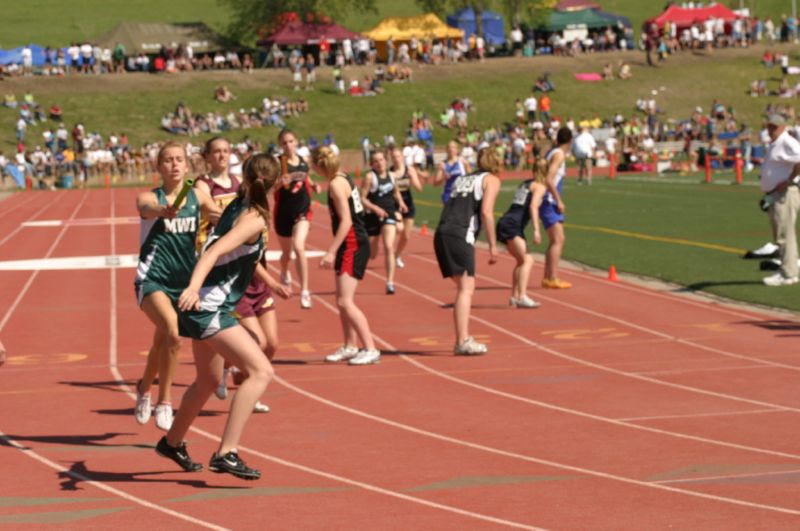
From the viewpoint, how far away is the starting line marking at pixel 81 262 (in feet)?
79.1

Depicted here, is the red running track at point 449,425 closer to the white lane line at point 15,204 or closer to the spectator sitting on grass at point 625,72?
the white lane line at point 15,204

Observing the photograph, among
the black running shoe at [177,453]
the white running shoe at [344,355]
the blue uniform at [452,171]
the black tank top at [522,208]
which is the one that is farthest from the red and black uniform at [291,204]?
the black running shoe at [177,453]

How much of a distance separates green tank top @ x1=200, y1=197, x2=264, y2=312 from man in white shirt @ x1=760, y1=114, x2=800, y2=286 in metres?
11.1

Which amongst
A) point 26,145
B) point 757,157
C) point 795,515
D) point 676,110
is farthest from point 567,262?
point 676,110

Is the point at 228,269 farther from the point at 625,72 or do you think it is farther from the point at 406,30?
the point at 406,30

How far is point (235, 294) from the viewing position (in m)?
8.38

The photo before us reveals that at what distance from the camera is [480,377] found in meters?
12.6

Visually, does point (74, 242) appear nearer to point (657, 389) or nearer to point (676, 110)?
point (657, 389)

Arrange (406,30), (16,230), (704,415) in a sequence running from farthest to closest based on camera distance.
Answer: (406,30) < (16,230) < (704,415)

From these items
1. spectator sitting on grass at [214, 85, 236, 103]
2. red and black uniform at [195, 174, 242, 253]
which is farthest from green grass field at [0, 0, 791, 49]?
red and black uniform at [195, 174, 242, 253]

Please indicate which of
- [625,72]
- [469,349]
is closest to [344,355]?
[469,349]

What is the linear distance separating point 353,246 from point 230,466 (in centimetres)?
555

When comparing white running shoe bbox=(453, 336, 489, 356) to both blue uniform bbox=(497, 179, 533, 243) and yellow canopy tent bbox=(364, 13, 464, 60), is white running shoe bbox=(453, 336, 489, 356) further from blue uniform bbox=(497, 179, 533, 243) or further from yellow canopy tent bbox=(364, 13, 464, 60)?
yellow canopy tent bbox=(364, 13, 464, 60)

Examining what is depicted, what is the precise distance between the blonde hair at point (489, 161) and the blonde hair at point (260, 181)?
5.78m
